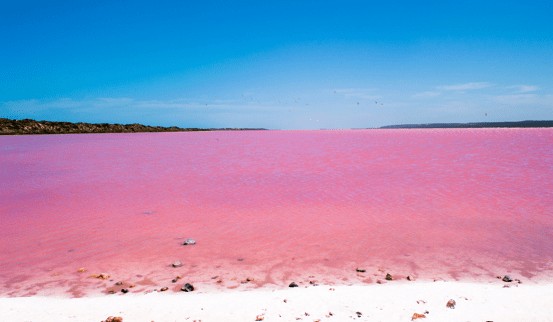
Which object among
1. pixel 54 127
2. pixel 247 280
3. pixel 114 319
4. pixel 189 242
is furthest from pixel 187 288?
pixel 54 127

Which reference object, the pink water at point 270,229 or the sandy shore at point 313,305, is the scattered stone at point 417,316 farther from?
the pink water at point 270,229

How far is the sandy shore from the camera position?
416 cm

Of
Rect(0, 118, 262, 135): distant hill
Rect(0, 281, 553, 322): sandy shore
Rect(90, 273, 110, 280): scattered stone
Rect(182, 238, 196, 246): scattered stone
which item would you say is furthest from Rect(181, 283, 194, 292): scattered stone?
Rect(0, 118, 262, 135): distant hill

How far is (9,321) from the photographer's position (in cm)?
411

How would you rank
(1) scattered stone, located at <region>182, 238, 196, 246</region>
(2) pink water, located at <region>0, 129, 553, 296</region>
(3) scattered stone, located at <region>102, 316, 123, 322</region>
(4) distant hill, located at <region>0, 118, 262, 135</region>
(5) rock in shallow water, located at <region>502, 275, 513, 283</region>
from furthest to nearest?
(4) distant hill, located at <region>0, 118, 262, 135</region> < (1) scattered stone, located at <region>182, 238, 196, 246</region> < (2) pink water, located at <region>0, 129, 553, 296</region> < (5) rock in shallow water, located at <region>502, 275, 513, 283</region> < (3) scattered stone, located at <region>102, 316, 123, 322</region>

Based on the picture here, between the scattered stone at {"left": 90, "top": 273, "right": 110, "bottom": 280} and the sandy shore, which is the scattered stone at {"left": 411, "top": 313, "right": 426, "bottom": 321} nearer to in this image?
the sandy shore

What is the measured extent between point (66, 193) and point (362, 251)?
10.6 m

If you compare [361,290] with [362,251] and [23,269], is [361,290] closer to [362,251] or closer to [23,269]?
[362,251]

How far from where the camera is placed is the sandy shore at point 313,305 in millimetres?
4160

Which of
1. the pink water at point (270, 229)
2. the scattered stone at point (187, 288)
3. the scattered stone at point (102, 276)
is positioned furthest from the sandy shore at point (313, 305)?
the scattered stone at point (102, 276)

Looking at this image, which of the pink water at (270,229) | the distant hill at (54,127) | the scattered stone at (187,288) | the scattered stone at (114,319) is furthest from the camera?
the distant hill at (54,127)

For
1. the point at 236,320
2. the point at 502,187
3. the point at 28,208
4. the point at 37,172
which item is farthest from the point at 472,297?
the point at 37,172

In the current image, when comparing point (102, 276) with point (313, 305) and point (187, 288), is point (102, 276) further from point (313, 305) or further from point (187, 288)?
point (313, 305)

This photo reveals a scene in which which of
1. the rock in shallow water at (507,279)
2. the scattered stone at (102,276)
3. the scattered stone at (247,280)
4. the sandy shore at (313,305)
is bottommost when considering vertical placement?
the rock in shallow water at (507,279)
